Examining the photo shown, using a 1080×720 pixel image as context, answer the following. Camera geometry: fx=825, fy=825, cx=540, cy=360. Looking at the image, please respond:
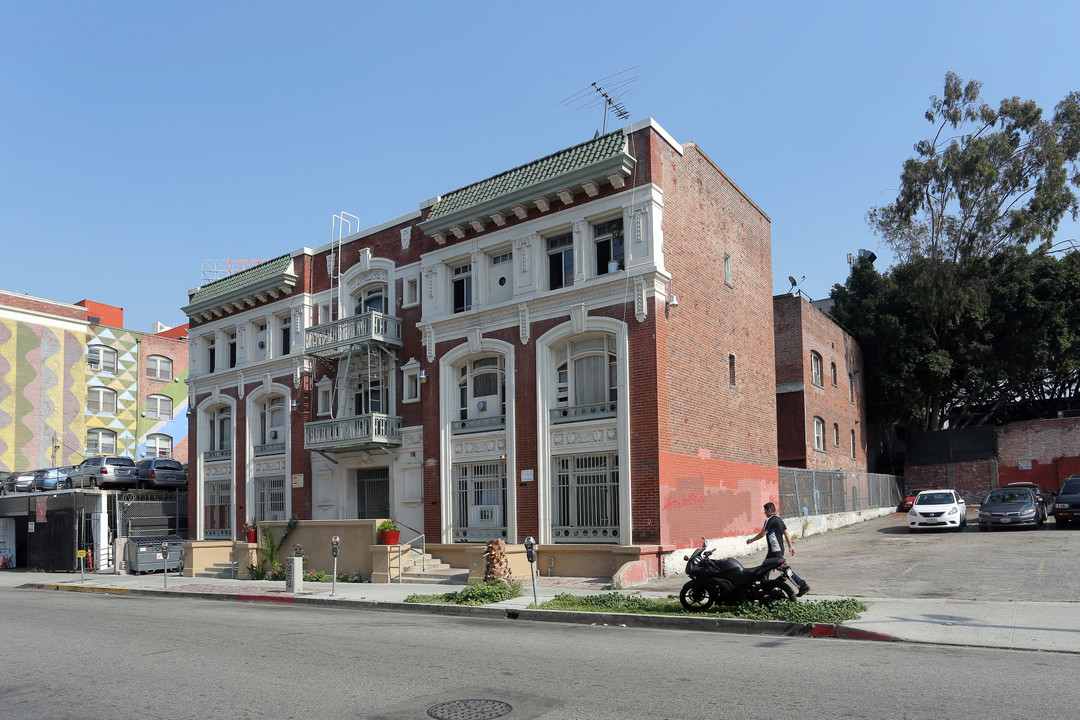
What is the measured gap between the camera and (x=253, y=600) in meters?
20.0

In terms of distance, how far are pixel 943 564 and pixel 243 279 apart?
26.4m

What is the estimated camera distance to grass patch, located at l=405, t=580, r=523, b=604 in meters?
16.7

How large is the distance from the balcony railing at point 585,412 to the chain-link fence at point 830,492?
10.2m

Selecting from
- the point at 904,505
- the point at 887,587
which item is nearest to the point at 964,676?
the point at 887,587

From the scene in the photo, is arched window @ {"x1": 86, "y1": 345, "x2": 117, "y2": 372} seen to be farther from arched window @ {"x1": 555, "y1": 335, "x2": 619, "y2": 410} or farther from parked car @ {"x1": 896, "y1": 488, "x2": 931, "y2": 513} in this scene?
parked car @ {"x1": 896, "y1": 488, "x2": 931, "y2": 513}

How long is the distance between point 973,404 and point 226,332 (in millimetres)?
40194

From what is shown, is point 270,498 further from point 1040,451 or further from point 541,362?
point 1040,451

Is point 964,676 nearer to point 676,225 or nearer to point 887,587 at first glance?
point 887,587

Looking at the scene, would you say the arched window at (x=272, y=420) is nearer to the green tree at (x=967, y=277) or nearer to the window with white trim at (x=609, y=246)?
the window with white trim at (x=609, y=246)

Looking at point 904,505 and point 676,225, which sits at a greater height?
point 676,225

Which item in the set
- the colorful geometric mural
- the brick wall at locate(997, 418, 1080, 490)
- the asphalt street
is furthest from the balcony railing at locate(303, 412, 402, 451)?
the brick wall at locate(997, 418, 1080, 490)

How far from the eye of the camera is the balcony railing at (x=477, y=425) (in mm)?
23438

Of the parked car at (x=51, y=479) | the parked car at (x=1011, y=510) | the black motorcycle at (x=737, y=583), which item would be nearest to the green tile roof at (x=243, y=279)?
the parked car at (x=51, y=479)

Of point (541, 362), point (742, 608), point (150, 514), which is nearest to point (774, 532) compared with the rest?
point (742, 608)
